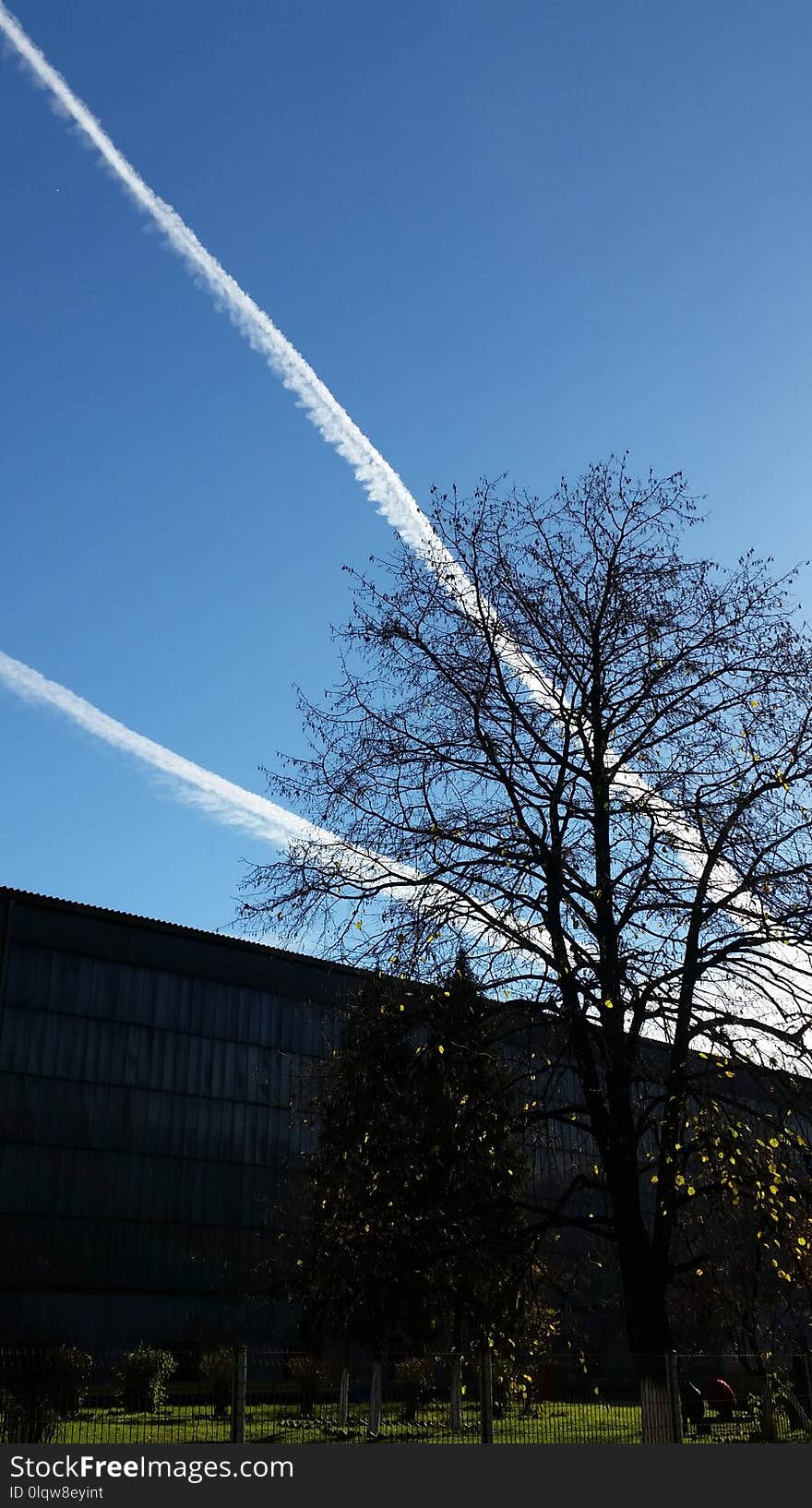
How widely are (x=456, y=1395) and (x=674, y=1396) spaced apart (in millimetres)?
8363

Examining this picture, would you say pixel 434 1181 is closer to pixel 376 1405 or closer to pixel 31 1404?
pixel 31 1404

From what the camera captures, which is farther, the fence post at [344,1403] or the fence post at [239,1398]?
the fence post at [344,1403]

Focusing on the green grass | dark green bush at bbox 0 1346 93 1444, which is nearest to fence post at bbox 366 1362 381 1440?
the green grass

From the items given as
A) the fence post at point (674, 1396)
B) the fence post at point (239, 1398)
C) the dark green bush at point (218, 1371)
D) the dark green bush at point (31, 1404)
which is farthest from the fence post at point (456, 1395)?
the dark green bush at point (218, 1371)

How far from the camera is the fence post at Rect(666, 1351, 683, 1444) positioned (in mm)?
14664

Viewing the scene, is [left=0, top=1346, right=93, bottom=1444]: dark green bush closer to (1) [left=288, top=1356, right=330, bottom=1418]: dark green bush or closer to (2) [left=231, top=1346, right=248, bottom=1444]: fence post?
(2) [left=231, top=1346, right=248, bottom=1444]: fence post

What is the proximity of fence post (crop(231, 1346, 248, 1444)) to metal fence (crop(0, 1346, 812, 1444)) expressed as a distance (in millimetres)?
20

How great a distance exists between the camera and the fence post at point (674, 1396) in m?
14.7

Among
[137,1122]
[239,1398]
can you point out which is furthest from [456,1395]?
[137,1122]

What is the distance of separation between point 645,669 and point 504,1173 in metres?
5.95

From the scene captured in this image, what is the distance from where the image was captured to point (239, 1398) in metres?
16.0

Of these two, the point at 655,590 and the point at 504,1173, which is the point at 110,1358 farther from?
the point at 655,590

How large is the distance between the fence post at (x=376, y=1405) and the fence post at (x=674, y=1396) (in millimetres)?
11284

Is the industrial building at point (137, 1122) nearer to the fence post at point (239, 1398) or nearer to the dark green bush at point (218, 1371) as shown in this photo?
the dark green bush at point (218, 1371)
